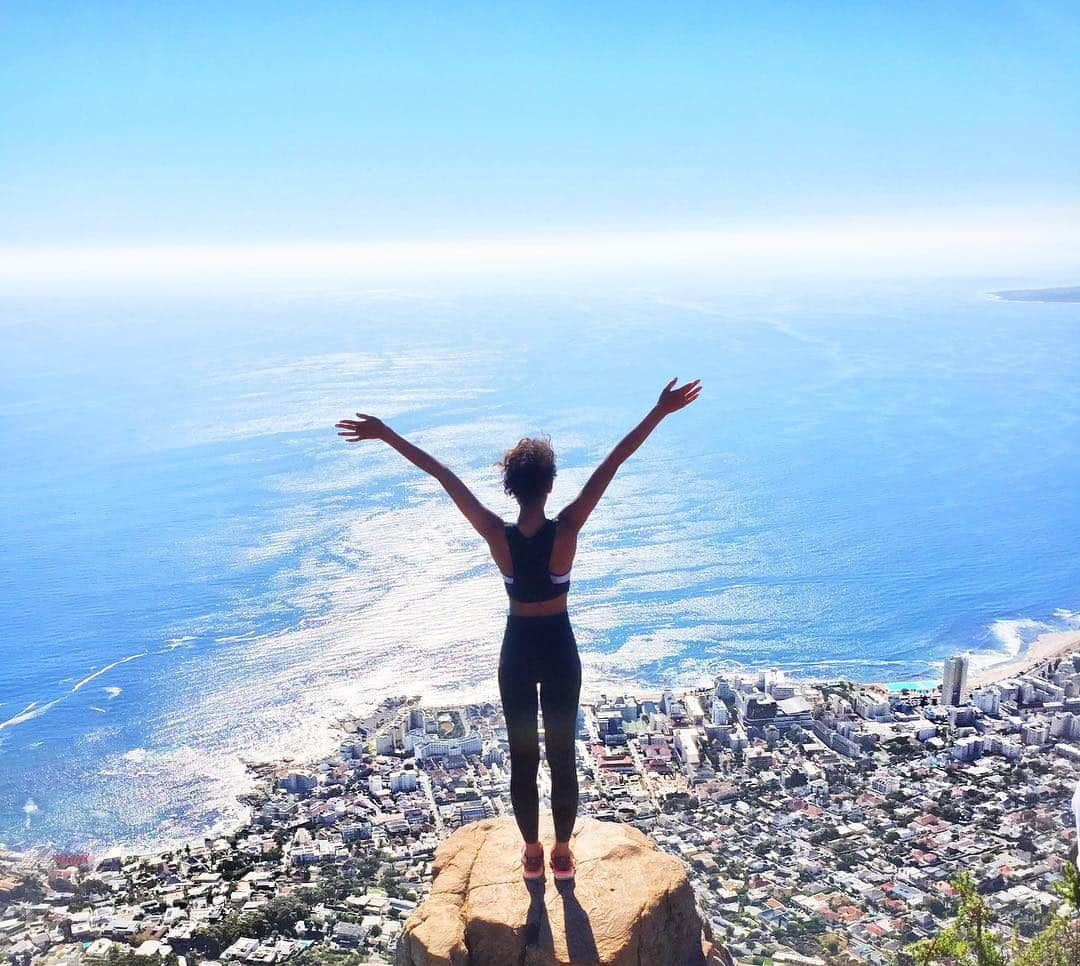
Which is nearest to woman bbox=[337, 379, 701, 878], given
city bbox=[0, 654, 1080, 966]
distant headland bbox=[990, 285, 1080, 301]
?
city bbox=[0, 654, 1080, 966]

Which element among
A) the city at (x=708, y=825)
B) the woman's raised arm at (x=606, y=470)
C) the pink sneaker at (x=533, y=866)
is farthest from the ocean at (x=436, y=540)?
the woman's raised arm at (x=606, y=470)

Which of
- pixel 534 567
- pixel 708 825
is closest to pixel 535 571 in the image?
pixel 534 567

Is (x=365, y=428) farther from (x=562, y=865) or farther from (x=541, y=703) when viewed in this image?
(x=562, y=865)

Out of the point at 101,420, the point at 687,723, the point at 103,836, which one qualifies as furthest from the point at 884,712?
the point at 101,420

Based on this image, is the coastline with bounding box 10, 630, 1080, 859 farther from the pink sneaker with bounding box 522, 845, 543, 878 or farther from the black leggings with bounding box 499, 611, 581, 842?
the black leggings with bounding box 499, 611, 581, 842

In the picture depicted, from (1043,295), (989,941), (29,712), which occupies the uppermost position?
(1043,295)

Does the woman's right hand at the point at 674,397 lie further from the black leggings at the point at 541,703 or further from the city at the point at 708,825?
the city at the point at 708,825

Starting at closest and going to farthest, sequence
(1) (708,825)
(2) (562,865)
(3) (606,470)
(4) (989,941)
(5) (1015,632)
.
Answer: (3) (606,470), (2) (562,865), (4) (989,941), (1) (708,825), (5) (1015,632)
